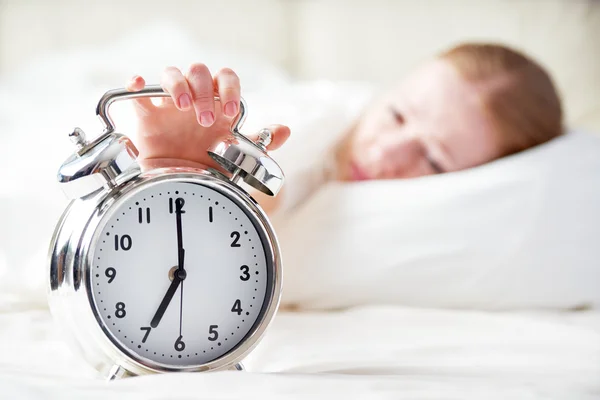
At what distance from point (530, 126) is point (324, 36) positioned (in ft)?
2.82

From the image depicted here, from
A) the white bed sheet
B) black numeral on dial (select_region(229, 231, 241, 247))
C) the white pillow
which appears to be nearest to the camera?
the white bed sheet

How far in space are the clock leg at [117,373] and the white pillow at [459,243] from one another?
19.7 inches

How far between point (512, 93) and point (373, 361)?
0.85 m

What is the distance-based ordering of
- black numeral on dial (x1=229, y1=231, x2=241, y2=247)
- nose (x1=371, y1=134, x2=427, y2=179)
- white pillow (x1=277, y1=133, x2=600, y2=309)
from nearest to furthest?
black numeral on dial (x1=229, y1=231, x2=241, y2=247) < white pillow (x1=277, y1=133, x2=600, y2=309) < nose (x1=371, y1=134, x2=427, y2=179)

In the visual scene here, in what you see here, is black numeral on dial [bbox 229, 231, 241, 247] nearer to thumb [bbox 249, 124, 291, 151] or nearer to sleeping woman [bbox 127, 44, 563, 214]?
thumb [bbox 249, 124, 291, 151]

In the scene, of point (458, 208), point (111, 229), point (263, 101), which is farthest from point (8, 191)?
point (458, 208)

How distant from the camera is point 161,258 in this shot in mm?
706

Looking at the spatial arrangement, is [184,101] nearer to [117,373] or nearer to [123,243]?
[123,243]

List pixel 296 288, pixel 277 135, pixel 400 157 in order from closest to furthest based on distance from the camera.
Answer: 1. pixel 277 135
2. pixel 296 288
3. pixel 400 157

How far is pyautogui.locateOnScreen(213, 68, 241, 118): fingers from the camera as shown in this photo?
0.72m

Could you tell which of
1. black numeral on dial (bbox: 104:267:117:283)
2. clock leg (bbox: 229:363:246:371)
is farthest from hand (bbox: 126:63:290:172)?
clock leg (bbox: 229:363:246:371)

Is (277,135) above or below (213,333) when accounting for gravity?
above

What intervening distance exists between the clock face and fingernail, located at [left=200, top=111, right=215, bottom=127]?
0.21 feet

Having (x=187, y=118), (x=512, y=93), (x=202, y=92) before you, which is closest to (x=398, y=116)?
(x=512, y=93)
